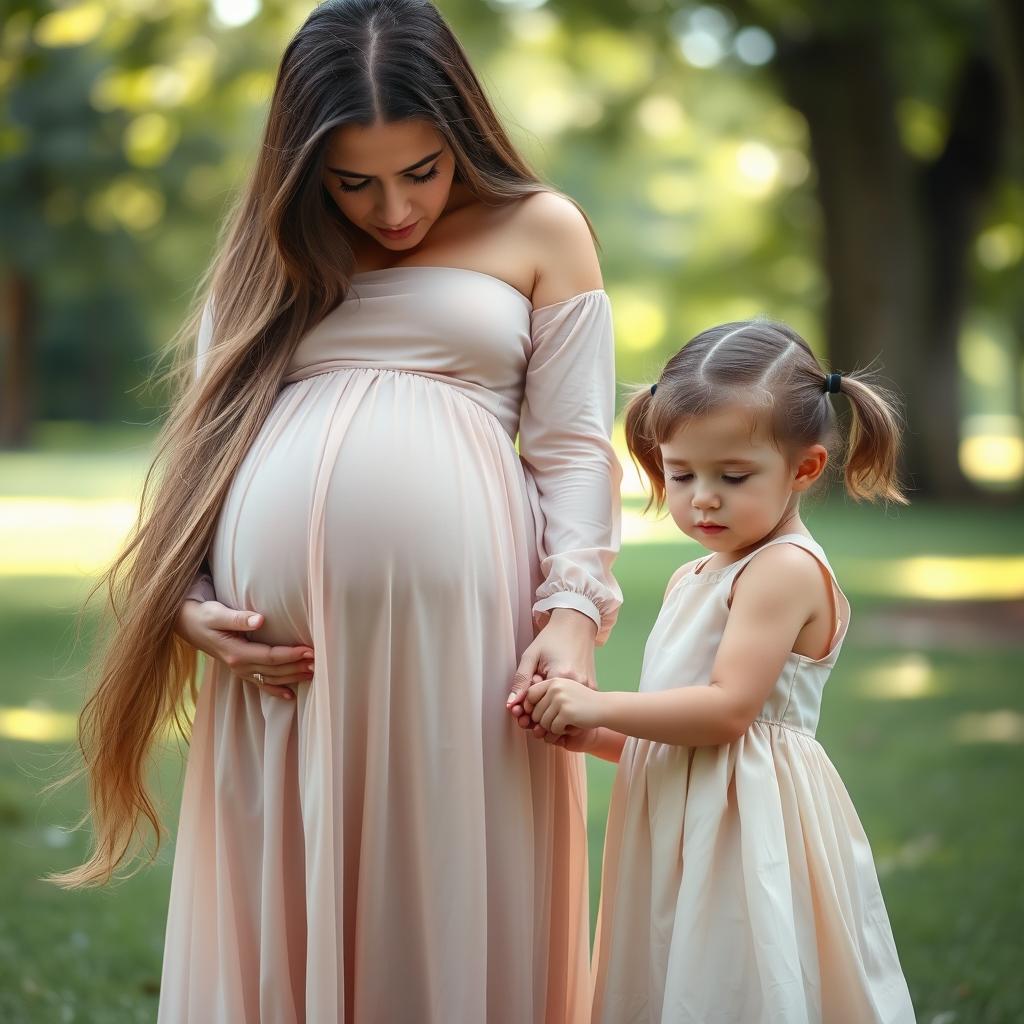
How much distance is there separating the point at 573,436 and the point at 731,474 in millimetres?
372

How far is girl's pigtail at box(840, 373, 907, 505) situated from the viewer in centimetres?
252

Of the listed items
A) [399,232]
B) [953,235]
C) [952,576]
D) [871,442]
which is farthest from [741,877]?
[953,235]

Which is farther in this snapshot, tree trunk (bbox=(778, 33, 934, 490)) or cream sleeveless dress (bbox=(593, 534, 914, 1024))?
tree trunk (bbox=(778, 33, 934, 490))

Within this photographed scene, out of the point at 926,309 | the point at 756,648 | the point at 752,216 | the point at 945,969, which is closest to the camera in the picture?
the point at 756,648

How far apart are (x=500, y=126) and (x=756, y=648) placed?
1143mm

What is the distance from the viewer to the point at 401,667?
2.47 m

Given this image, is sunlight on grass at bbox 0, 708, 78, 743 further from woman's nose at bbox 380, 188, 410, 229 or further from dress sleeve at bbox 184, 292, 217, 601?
woman's nose at bbox 380, 188, 410, 229

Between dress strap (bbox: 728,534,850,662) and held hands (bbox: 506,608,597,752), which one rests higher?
dress strap (bbox: 728,534,850,662)

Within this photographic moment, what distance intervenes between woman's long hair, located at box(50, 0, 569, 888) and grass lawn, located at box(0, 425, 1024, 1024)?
35cm

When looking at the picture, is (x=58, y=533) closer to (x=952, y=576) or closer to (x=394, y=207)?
(x=952, y=576)

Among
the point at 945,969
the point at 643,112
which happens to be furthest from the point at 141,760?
the point at 643,112

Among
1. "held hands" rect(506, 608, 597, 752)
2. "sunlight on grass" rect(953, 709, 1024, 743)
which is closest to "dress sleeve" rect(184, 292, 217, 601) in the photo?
"held hands" rect(506, 608, 597, 752)

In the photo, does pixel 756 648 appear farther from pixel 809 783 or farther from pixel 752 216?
pixel 752 216

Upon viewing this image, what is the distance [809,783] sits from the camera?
2.43 m
